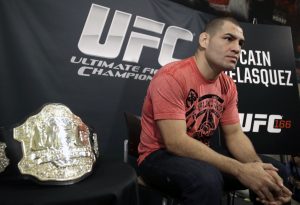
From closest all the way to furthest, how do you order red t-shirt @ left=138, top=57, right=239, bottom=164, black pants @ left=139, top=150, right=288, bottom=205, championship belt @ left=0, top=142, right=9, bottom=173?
championship belt @ left=0, top=142, right=9, bottom=173 → black pants @ left=139, top=150, right=288, bottom=205 → red t-shirt @ left=138, top=57, right=239, bottom=164

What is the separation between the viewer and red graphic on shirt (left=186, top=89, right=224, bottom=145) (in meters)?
1.44

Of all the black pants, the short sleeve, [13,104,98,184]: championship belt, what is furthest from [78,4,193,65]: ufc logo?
[13,104,98,184]: championship belt

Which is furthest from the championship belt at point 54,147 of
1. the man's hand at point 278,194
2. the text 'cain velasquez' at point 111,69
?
the text 'cain velasquez' at point 111,69

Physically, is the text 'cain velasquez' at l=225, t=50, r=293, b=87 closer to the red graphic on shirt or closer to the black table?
the red graphic on shirt

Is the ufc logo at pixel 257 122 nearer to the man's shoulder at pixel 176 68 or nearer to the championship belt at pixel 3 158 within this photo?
the man's shoulder at pixel 176 68

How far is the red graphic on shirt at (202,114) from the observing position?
1443 millimetres

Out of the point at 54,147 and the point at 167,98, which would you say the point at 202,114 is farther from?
the point at 54,147

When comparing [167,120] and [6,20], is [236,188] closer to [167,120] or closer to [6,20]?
[167,120]

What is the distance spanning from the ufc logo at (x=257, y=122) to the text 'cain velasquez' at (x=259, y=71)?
0.79 feet

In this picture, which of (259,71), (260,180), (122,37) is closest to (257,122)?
(259,71)

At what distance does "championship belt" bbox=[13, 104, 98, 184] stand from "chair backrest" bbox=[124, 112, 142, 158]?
1.97ft

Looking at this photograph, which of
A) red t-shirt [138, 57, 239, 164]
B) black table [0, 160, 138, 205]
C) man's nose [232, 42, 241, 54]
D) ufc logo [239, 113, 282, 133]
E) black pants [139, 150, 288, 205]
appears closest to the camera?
black table [0, 160, 138, 205]

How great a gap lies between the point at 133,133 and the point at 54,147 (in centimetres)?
70

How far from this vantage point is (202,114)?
58.1 inches
